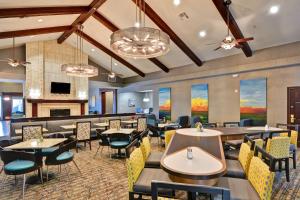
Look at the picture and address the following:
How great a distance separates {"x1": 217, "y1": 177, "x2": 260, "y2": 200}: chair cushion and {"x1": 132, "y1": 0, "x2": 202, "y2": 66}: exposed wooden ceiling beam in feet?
18.3

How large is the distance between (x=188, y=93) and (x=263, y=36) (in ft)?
14.7

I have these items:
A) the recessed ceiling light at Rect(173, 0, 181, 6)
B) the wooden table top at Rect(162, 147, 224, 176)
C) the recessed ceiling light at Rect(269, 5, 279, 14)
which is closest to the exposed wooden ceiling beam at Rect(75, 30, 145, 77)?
the recessed ceiling light at Rect(173, 0, 181, 6)

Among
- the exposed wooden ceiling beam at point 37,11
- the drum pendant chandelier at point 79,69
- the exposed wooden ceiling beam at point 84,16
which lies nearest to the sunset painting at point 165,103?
the drum pendant chandelier at point 79,69

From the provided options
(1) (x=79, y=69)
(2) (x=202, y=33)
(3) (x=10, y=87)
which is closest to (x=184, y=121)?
(2) (x=202, y=33)

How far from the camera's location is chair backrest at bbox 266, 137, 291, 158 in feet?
10.6

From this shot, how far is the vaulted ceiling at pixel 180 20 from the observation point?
509 centimetres

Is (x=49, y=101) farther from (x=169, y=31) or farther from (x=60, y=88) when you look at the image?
(x=169, y=31)

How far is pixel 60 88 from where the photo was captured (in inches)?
403

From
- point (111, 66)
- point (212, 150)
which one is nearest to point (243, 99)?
point (212, 150)

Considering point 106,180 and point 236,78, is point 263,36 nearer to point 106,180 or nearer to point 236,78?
point 236,78

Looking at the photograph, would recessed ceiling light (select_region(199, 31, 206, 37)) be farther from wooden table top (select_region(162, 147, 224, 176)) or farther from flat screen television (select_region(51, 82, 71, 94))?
flat screen television (select_region(51, 82, 71, 94))

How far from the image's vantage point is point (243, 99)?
754 centimetres

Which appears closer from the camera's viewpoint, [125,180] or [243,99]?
[125,180]

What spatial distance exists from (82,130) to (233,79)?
21.2ft
